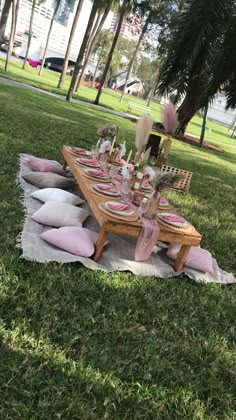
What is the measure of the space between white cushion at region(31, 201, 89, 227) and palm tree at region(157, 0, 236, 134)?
2.99 meters

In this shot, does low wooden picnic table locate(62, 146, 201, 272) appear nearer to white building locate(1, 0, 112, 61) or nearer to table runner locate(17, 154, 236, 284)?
table runner locate(17, 154, 236, 284)

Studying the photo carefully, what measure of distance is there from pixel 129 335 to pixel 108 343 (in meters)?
0.20

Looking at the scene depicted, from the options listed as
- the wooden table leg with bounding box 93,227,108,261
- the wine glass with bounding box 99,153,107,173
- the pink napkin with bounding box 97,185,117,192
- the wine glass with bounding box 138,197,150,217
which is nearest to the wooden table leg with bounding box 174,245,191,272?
the wine glass with bounding box 138,197,150,217

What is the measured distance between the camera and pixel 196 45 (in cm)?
566

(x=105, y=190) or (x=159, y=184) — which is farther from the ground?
(x=159, y=184)

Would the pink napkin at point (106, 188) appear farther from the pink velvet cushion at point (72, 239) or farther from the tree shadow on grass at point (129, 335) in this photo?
the tree shadow on grass at point (129, 335)

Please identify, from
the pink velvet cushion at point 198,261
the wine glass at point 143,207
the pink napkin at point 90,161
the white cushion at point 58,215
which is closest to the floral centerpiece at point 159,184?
the wine glass at point 143,207

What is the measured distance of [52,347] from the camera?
2.46 m

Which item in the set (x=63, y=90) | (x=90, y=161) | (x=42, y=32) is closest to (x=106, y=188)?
(x=90, y=161)

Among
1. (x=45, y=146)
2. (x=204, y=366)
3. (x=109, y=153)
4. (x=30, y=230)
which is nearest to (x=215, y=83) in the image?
(x=109, y=153)

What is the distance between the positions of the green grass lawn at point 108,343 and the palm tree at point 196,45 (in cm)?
329

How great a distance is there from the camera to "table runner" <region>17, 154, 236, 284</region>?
11.4 ft

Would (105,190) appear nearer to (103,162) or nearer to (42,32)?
(103,162)

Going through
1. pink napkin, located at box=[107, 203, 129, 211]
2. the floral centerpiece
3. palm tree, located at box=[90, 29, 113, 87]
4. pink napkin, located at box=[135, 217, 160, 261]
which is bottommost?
pink napkin, located at box=[135, 217, 160, 261]
